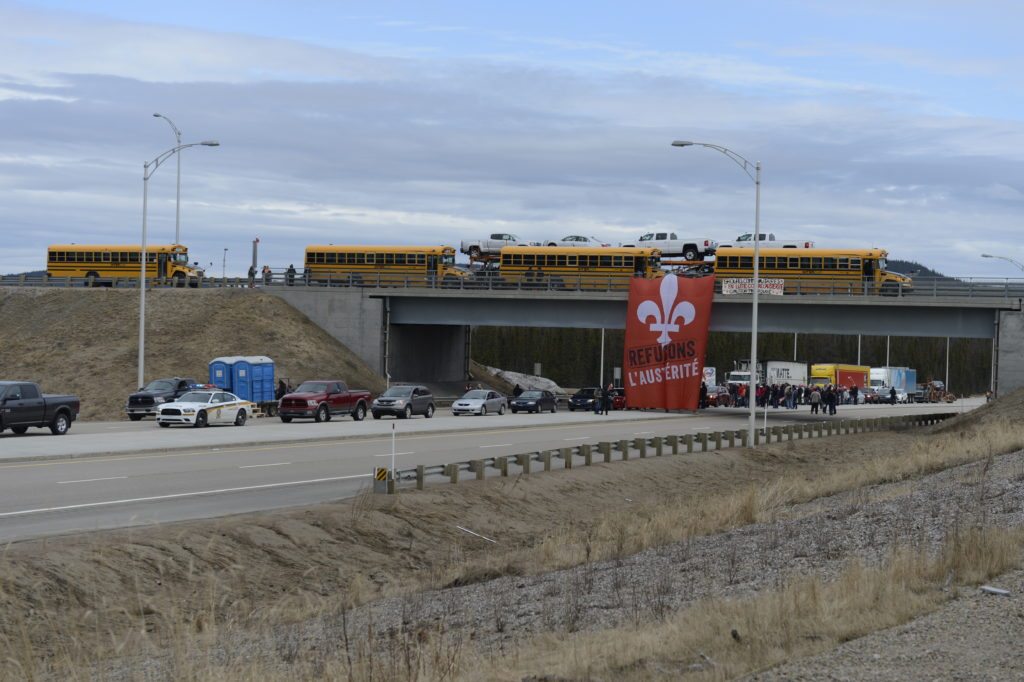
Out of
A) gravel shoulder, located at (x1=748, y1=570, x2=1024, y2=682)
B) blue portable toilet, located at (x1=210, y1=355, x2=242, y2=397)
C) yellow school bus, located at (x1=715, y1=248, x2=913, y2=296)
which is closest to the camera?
gravel shoulder, located at (x1=748, y1=570, x2=1024, y2=682)

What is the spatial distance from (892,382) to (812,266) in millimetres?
43287

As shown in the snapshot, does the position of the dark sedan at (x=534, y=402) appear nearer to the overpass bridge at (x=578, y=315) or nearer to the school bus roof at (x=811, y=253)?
the overpass bridge at (x=578, y=315)

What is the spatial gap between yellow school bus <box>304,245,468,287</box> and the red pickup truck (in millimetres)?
23407

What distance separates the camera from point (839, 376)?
104062mm

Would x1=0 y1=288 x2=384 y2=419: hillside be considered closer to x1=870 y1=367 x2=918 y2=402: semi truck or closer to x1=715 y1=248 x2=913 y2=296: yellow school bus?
x1=715 y1=248 x2=913 y2=296: yellow school bus

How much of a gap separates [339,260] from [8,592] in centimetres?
6577

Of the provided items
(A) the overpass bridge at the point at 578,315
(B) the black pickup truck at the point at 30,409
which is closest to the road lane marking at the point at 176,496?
(B) the black pickup truck at the point at 30,409

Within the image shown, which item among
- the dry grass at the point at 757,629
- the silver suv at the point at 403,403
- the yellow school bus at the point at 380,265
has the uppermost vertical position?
the yellow school bus at the point at 380,265

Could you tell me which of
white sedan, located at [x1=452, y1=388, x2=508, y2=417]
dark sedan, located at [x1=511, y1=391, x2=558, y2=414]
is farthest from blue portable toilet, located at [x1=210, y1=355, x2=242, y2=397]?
dark sedan, located at [x1=511, y1=391, x2=558, y2=414]

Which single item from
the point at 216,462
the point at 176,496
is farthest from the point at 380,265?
the point at 176,496

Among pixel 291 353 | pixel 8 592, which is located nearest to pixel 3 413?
pixel 8 592

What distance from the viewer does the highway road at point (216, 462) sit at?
20250 millimetres

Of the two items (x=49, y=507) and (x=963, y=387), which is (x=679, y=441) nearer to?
(x=49, y=507)

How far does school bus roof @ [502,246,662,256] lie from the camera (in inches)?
2977
